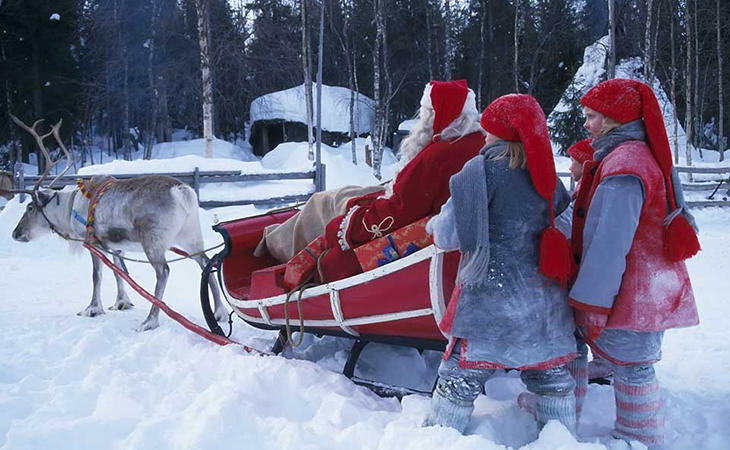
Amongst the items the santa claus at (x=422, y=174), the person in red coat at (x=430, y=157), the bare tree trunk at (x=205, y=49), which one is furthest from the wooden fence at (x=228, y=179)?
the person in red coat at (x=430, y=157)

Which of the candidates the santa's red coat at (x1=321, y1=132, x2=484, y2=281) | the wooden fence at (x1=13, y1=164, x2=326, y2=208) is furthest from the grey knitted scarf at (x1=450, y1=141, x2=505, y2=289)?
the wooden fence at (x1=13, y1=164, x2=326, y2=208)

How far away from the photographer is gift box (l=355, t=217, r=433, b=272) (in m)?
A: 2.59

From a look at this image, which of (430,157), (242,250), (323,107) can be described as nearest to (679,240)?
(430,157)

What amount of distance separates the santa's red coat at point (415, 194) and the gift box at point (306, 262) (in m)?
0.22

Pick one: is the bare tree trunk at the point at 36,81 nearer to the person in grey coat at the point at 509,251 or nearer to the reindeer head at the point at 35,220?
the reindeer head at the point at 35,220

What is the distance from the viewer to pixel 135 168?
10.7 meters

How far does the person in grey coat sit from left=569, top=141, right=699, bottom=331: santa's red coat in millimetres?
185

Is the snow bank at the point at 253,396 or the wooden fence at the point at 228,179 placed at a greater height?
the wooden fence at the point at 228,179

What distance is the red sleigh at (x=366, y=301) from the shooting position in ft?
8.11

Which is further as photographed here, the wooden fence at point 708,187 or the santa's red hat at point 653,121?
the wooden fence at point 708,187

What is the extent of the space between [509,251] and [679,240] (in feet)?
2.07

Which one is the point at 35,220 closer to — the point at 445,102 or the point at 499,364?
the point at 445,102

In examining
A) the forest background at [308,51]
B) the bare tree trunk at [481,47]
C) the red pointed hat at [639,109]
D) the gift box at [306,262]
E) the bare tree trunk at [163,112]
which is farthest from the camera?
the bare tree trunk at [481,47]

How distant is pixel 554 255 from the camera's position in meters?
2.01
